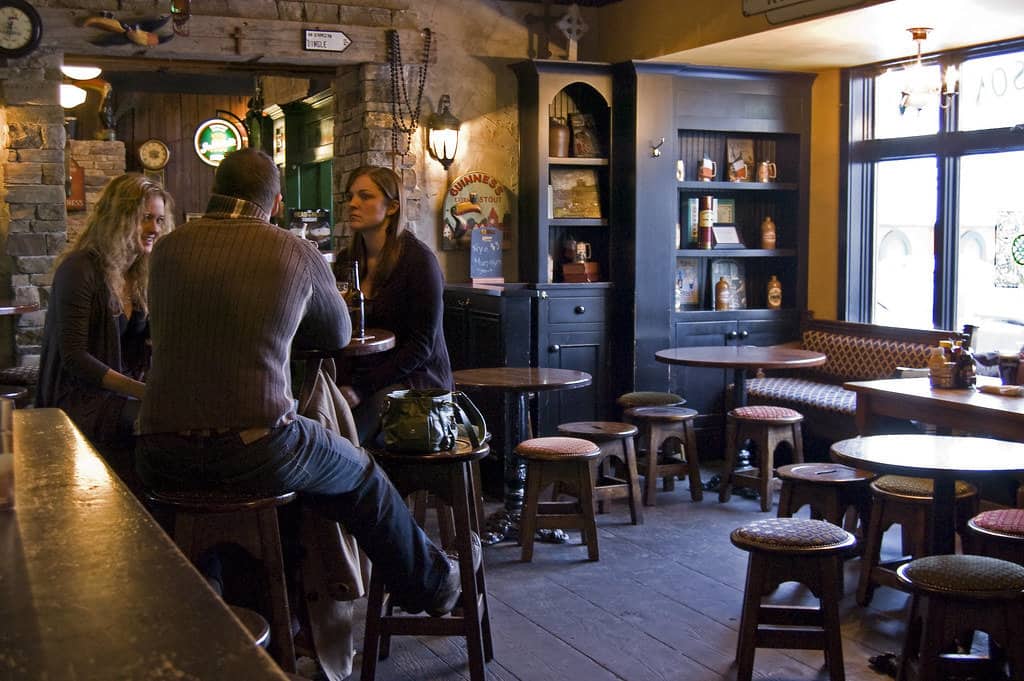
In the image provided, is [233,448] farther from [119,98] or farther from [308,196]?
[119,98]

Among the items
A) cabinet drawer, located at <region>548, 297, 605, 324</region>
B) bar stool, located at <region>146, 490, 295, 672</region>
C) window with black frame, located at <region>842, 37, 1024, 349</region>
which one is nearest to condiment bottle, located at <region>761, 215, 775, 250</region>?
window with black frame, located at <region>842, 37, 1024, 349</region>

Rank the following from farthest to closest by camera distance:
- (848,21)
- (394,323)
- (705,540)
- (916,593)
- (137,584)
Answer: (848,21) < (705,540) < (394,323) < (916,593) < (137,584)

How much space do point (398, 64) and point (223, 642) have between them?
232 inches

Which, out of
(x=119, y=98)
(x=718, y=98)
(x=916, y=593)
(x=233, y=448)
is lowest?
(x=916, y=593)

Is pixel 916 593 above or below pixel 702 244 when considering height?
below

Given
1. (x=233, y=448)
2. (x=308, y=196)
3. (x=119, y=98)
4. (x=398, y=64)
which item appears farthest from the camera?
(x=119, y=98)

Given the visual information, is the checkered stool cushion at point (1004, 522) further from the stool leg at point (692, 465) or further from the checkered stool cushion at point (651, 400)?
the checkered stool cushion at point (651, 400)

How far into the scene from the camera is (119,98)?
42.4 feet

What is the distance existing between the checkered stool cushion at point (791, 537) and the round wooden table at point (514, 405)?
1.53 meters

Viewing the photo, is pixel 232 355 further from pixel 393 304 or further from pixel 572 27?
pixel 572 27

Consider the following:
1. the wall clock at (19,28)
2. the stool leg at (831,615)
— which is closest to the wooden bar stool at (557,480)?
the stool leg at (831,615)

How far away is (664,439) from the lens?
596cm

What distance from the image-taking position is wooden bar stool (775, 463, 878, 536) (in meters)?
4.54

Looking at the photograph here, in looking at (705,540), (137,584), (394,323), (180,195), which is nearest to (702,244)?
(705,540)
